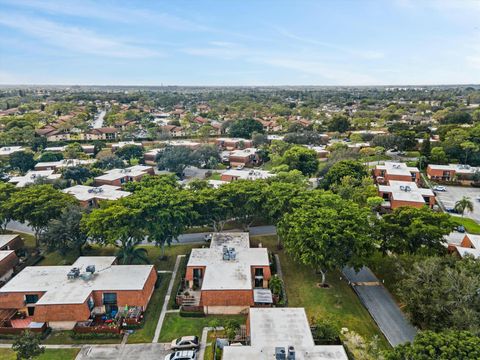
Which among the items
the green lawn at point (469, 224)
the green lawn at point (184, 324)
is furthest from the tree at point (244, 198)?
the green lawn at point (469, 224)

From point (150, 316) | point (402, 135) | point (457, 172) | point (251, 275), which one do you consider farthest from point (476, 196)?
point (150, 316)

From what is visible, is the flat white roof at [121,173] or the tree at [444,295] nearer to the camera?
the tree at [444,295]

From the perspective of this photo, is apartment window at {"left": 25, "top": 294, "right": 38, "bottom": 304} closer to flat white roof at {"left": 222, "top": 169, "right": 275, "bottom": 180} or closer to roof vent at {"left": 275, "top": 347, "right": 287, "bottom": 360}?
roof vent at {"left": 275, "top": 347, "right": 287, "bottom": 360}

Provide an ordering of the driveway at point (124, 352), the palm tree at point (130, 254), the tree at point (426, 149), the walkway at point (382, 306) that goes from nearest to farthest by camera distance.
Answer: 1. the driveway at point (124, 352)
2. the walkway at point (382, 306)
3. the palm tree at point (130, 254)
4. the tree at point (426, 149)

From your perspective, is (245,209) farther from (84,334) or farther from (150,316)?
(84,334)

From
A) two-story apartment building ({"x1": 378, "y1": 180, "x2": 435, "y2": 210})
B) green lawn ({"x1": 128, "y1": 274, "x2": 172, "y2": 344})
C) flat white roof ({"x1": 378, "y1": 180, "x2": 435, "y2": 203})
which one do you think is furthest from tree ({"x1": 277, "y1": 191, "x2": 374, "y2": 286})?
flat white roof ({"x1": 378, "y1": 180, "x2": 435, "y2": 203})

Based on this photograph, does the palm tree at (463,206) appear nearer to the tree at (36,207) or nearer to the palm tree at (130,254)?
the palm tree at (130,254)

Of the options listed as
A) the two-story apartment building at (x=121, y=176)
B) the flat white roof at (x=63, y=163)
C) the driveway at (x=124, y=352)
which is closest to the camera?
the driveway at (x=124, y=352)
